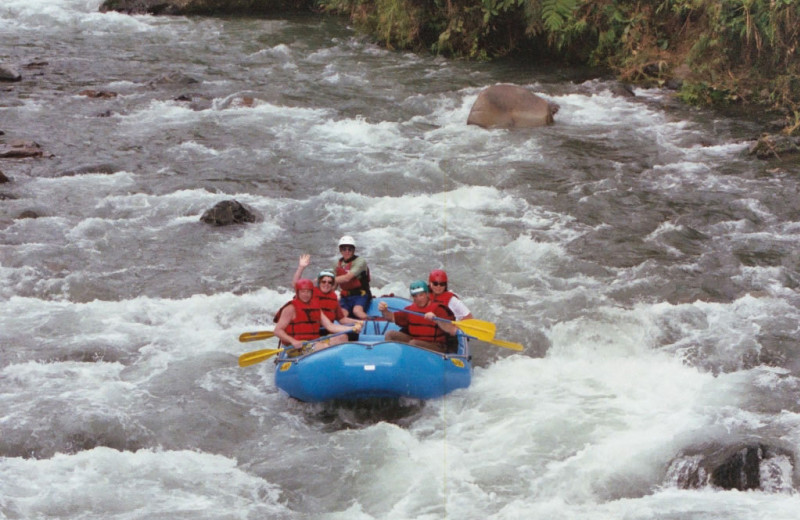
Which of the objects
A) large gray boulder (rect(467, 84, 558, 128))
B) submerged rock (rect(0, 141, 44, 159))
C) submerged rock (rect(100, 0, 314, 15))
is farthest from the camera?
submerged rock (rect(100, 0, 314, 15))

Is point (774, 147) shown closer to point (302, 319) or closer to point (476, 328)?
point (476, 328)

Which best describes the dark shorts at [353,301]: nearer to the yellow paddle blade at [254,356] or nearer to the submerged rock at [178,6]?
the yellow paddle blade at [254,356]

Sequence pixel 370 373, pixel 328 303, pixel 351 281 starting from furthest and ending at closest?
pixel 351 281, pixel 328 303, pixel 370 373

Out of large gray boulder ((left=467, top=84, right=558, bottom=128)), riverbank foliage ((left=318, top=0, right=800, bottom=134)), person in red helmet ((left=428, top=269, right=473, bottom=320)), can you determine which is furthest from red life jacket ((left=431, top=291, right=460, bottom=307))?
riverbank foliage ((left=318, top=0, right=800, bottom=134))

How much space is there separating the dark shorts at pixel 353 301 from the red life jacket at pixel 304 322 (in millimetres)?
685

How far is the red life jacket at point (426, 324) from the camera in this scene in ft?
26.8

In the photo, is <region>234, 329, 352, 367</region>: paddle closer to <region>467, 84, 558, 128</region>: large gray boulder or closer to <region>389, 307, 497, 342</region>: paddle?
<region>389, 307, 497, 342</region>: paddle

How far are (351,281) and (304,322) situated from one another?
85 cm

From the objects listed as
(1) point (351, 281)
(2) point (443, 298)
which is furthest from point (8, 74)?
(2) point (443, 298)

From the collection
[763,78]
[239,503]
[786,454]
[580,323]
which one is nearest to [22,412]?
[239,503]

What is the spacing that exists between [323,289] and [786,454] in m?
3.86

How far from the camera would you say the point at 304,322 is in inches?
325

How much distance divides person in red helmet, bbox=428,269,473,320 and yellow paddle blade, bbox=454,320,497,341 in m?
0.17

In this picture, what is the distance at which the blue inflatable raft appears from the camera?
745 cm
